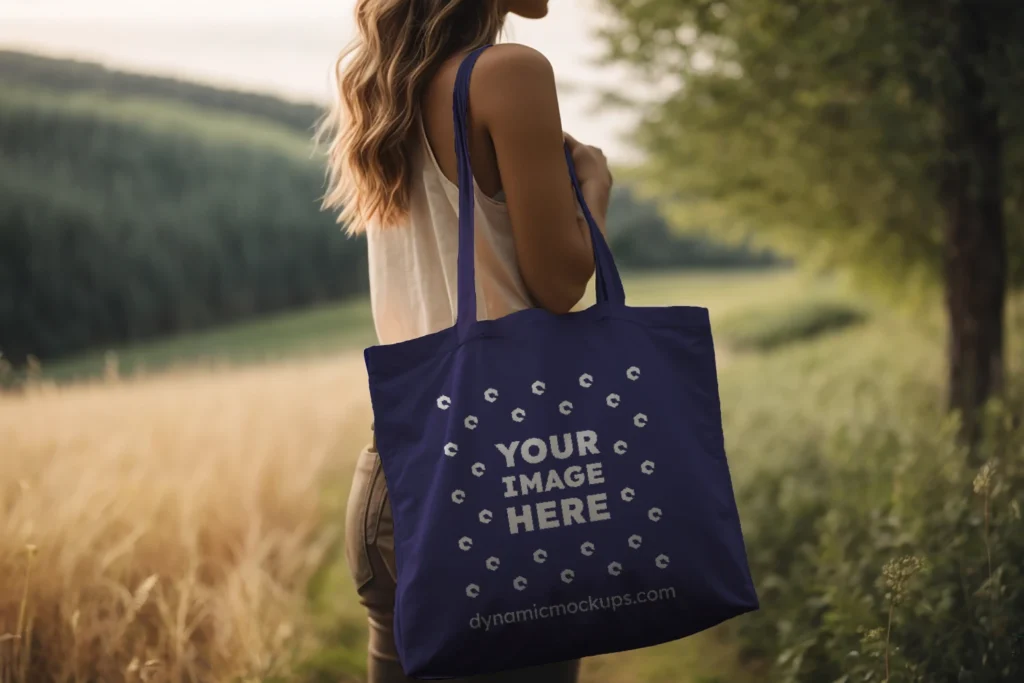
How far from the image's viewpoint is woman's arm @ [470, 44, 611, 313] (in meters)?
1.40

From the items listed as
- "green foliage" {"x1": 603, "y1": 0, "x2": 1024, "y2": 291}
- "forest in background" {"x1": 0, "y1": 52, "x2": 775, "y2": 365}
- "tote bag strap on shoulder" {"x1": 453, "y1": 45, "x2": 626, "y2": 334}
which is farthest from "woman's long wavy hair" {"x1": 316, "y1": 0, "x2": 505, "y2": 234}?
"forest in background" {"x1": 0, "y1": 52, "x2": 775, "y2": 365}

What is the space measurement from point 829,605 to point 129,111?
819 inches

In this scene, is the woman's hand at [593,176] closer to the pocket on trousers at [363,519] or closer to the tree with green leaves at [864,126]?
the pocket on trousers at [363,519]

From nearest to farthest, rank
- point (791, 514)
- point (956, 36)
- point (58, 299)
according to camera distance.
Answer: point (956, 36) < point (791, 514) < point (58, 299)

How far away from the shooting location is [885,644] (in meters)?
2.15

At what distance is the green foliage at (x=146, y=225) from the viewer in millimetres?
14852

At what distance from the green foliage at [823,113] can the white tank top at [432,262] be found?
2.36 metres

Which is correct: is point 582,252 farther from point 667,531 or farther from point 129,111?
point 129,111

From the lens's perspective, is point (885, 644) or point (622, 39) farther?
point (622, 39)

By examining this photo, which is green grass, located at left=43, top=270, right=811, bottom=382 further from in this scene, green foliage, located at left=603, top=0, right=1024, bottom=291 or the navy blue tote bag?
the navy blue tote bag

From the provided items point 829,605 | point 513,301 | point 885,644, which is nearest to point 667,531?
point 513,301

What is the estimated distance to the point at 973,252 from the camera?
425cm

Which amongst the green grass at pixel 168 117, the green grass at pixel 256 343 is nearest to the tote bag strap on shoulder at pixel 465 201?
the green grass at pixel 256 343

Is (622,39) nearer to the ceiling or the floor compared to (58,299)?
nearer to the floor
